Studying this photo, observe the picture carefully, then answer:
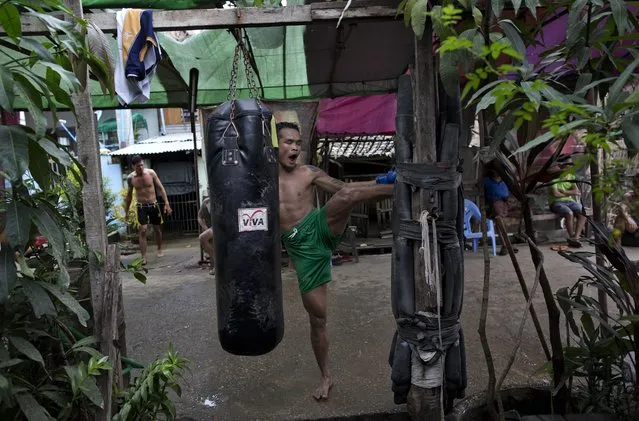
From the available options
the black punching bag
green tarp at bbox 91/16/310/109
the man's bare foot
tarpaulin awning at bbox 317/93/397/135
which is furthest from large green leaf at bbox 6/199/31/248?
tarpaulin awning at bbox 317/93/397/135

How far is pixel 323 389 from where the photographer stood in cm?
313

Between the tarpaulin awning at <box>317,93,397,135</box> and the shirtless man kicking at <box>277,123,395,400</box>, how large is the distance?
3.94 metres

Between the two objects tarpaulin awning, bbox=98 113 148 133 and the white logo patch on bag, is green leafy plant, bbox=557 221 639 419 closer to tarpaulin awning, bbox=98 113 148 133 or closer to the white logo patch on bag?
the white logo patch on bag

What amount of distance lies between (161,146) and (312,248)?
1113 centimetres

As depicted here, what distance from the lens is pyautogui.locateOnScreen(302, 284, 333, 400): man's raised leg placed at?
3.14 metres

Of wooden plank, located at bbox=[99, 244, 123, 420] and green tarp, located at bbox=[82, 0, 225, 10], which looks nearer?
wooden plank, located at bbox=[99, 244, 123, 420]

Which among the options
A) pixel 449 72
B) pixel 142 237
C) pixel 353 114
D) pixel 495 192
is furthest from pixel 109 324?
pixel 495 192

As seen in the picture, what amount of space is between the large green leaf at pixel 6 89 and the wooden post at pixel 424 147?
1.68 metres

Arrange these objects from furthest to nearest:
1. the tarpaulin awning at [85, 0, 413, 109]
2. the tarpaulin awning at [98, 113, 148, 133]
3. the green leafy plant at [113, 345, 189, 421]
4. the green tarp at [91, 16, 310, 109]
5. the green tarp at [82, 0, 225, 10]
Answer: the tarpaulin awning at [98, 113, 148, 133], the green tarp at [91, 16, 310, 109], the tarpaulin awning at [85, 0, 413, 109], the green tarp at [82, 0, 225, 10], the green leafy plant at [113, 345, 189, 421]

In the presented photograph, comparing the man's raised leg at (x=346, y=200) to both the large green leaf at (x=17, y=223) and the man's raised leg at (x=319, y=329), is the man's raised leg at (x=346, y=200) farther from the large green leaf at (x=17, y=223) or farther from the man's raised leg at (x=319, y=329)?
the large green leaf at (x=17, y=223)

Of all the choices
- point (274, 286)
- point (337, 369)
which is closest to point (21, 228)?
point (274, 286)

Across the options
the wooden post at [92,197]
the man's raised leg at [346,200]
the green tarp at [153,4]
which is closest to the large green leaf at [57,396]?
the wooden post at [92,197]

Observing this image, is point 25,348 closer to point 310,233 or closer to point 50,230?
point 50,230

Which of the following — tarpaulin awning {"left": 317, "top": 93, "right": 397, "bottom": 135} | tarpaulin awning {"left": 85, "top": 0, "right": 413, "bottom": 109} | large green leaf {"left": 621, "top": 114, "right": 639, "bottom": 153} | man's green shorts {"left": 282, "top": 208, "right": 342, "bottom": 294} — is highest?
tarpaulin awning {"left": 85, "top": 0, "right": 413, "bottom": 109}
